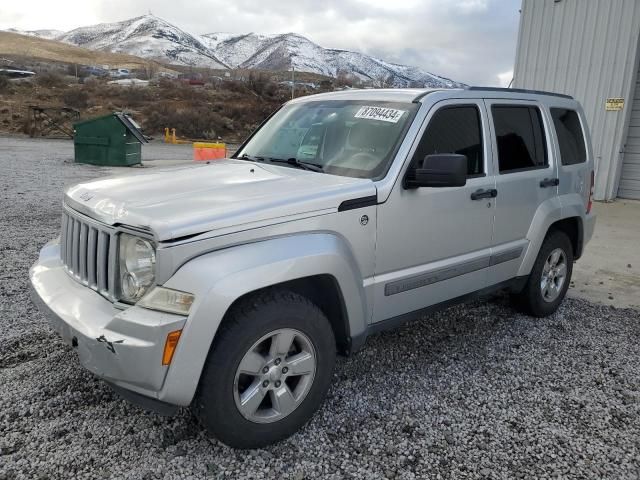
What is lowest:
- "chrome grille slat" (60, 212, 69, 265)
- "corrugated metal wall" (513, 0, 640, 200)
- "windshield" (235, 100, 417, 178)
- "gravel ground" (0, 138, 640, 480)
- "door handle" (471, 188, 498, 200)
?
"gravel ground" (0, 138, 640, 480)

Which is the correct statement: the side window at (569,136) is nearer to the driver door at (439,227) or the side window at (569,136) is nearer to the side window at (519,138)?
the side window at (519,138)

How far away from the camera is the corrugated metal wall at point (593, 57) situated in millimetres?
10508

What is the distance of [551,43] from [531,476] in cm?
1104

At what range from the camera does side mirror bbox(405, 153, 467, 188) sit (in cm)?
301

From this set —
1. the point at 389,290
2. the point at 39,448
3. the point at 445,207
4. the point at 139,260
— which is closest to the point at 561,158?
the point at 445,207

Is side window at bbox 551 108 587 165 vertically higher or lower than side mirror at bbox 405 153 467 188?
higher

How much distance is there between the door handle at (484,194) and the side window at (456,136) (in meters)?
0.14

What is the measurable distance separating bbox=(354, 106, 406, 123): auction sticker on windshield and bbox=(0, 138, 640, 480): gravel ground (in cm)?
167

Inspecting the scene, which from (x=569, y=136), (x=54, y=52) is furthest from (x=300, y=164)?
(x=54, y=52)

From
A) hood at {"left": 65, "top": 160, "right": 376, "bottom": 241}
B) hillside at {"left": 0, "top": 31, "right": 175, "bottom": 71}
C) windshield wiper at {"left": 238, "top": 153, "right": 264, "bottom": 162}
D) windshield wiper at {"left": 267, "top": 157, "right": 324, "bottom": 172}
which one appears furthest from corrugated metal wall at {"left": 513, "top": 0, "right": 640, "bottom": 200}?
hillside at {"left": 0, "top": 31, "right": 175, "bottom": 71}

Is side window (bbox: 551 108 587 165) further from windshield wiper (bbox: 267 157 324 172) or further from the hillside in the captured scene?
the hillside

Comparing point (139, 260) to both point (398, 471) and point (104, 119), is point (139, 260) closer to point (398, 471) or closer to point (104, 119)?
point (398, 471)

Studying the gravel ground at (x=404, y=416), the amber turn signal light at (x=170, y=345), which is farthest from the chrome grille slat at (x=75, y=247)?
the amber turn signal light at (x=170, y=345)

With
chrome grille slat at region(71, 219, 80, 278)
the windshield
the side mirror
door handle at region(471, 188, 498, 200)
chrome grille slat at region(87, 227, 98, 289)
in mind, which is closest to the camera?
chrome grille slat at region(87, 227, 98, 289)
